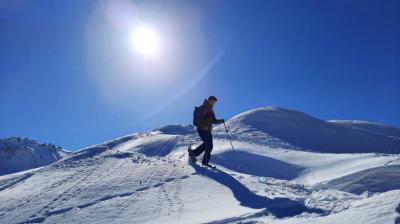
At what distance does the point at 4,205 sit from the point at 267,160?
1226 centimetres

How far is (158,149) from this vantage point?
83.3 ft

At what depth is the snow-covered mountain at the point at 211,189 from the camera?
940 cm

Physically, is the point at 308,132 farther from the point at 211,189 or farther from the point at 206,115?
the point at 211,189

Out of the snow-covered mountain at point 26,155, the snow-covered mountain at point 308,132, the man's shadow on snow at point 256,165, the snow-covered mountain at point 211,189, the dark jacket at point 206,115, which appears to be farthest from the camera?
the snow-covered mountain at point 26,155

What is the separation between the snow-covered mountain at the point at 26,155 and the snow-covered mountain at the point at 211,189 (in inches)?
2076

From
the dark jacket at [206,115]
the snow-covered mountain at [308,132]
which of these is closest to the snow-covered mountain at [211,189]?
the dark jacket at [206,115]

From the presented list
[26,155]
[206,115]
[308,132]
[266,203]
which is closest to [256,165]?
[206,115]

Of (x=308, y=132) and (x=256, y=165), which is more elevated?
(x=308, y=132)

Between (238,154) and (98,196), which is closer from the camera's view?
(98,196)

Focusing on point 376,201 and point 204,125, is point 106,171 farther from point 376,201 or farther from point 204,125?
point 376,201

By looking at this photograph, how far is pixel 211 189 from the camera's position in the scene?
12.5 m

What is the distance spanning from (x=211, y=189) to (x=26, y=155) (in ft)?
267

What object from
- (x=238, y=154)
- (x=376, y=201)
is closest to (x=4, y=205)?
(x=376, y=201)

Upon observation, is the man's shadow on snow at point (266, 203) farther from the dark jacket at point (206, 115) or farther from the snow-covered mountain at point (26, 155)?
the snow-covered mountain at point (26, 155)
